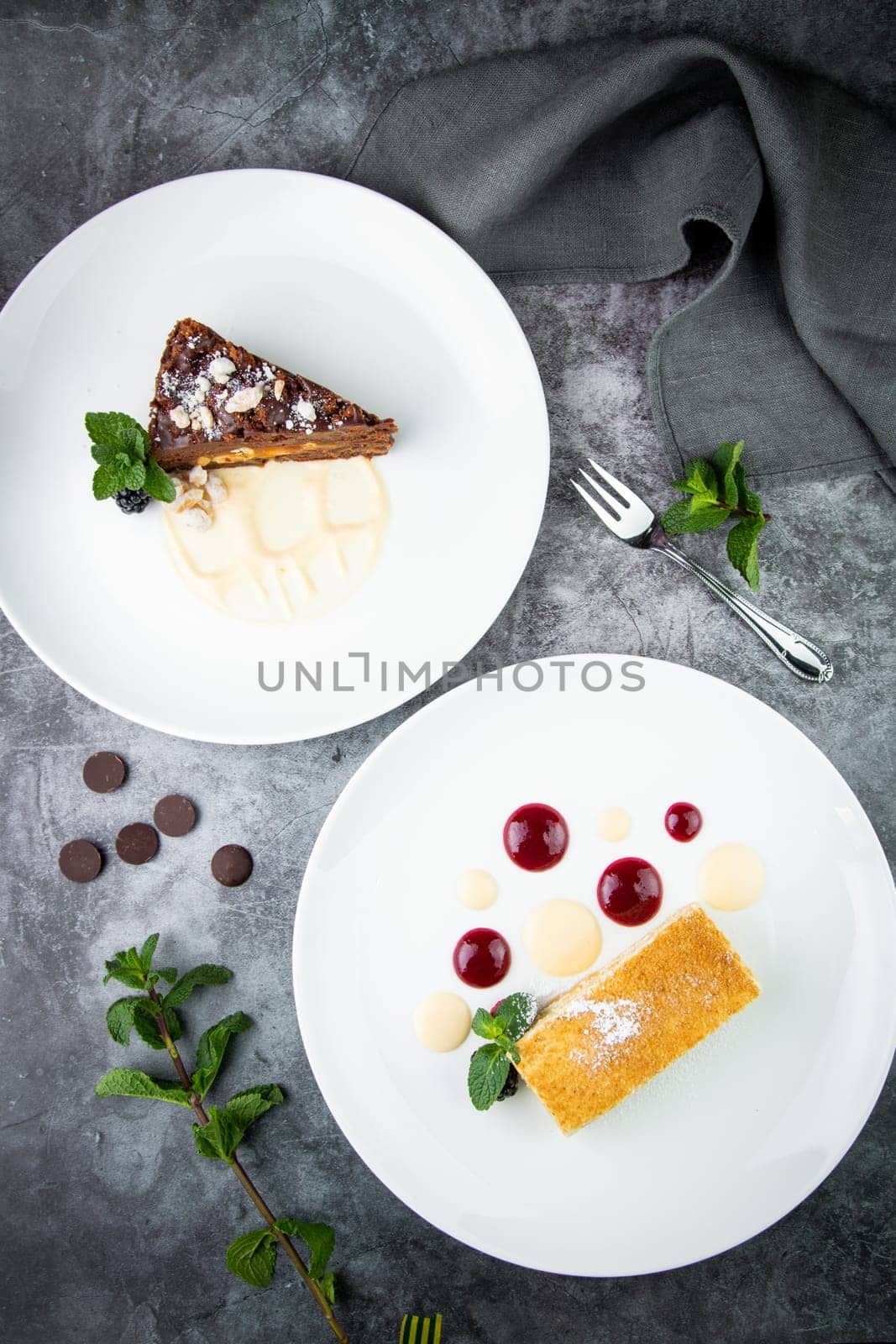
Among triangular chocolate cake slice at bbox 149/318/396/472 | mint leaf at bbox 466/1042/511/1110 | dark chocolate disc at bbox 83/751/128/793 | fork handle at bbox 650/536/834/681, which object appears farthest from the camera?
dark chocolate disc at bbox 83/751/128/793

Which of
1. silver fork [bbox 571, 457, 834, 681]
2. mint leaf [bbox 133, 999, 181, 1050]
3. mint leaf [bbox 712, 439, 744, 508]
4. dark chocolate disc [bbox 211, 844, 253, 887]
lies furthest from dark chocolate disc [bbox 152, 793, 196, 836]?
mint leaf [bbox 712, 439, 744, 508]

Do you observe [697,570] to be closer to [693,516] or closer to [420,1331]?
[693,516]

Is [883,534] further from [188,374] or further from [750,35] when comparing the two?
[188,374]

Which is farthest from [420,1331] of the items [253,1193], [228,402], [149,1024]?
[228,402]

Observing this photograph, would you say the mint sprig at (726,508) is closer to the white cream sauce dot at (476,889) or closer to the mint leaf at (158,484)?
the white cream sauce dot at (476,889)

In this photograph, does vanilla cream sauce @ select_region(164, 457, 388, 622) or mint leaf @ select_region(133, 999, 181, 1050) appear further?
vanilla cream sauce @ select_region(164, 457, 388, 622)

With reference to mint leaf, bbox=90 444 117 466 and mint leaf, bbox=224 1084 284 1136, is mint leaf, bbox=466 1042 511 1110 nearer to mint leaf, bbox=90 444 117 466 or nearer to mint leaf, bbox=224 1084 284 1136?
mint leaf, bbox=224 1084 284 1136
